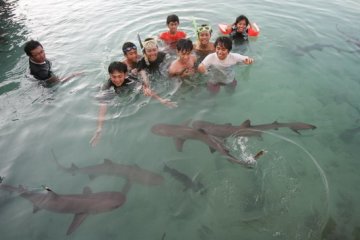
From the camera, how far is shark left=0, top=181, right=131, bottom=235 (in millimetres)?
5020

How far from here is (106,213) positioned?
5066 millimetres

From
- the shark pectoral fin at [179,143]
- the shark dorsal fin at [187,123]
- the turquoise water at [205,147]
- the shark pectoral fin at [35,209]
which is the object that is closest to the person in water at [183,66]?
the turquoise water at [205,147]

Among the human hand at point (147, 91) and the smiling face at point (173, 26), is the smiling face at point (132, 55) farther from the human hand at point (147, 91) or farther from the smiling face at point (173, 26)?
the smiling face at point (173, 26)

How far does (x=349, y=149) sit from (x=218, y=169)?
2865 millimetres

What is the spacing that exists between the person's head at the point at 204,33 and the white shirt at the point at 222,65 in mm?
782

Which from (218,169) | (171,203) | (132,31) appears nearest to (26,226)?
(171,203)

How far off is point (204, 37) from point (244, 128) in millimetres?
3794

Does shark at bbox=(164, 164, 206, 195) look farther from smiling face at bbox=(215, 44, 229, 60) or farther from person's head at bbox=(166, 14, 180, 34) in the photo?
person's head at bbox=(166, 14, 180, 34)

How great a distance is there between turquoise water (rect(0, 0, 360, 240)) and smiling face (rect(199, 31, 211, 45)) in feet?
4.35

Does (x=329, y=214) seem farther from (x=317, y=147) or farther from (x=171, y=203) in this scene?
(x=171, y=203)

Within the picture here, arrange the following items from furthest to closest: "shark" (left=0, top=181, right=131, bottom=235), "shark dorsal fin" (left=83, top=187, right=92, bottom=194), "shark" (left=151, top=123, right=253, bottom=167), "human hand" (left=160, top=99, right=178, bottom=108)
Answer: "human hand" (left=160, top=99, right=178, bottom=108)
"shark" (left=151, top=123, right=253, bottom=167)
"shark dorsal fin" (left=83, top=187, right=92, bottom=194)
"shark" (left=0, top=181, right=131, bottom=235)

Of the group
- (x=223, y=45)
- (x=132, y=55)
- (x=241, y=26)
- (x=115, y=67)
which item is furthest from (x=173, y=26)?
(x=115, y=67)

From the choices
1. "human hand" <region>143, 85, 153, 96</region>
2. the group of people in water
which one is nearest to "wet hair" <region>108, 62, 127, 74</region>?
the group of people in water

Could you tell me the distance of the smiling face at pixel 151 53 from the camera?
7985 mm
